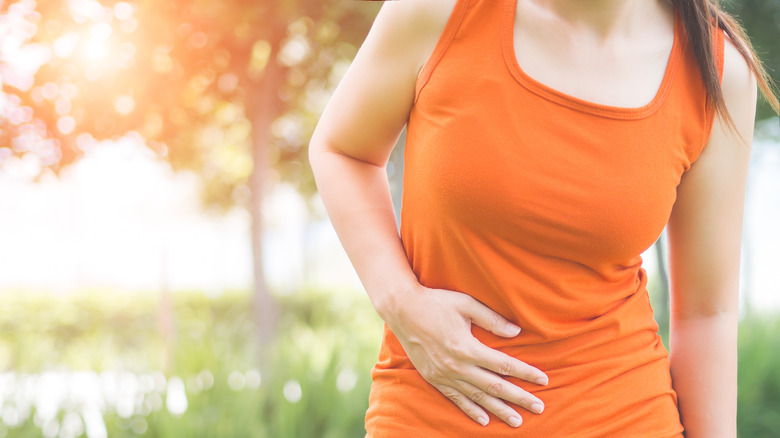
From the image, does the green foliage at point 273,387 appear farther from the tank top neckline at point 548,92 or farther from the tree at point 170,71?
the tank top neckline at point 548,92

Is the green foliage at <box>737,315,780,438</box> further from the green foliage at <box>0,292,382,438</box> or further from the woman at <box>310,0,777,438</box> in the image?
the woman at <box>310,0,777,438</box>

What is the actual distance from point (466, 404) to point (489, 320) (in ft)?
0.47

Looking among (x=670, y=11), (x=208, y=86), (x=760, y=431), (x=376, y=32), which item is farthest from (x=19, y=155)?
(x=760, y=431)

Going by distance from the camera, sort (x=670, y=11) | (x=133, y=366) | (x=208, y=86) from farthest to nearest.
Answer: (x=208, y=86) → (x=133, y=366) → (x=670, y=11)

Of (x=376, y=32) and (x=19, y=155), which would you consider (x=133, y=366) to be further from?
(x=376, y=32)

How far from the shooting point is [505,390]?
1.07 m

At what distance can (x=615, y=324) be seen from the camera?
1146 mm

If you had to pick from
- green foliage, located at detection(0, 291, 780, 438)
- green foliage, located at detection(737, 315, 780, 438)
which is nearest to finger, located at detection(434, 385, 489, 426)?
green foliage, located at detection(0, 291, 780, 438)

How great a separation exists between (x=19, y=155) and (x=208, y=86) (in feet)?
3.78

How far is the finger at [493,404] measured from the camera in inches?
42.2

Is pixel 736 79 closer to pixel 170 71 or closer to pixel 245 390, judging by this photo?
pixel 245 390

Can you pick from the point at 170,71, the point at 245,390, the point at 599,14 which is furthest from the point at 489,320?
the point at 170,71

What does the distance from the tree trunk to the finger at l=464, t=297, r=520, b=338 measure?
3.41m

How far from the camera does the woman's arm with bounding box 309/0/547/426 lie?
1.07 metres
